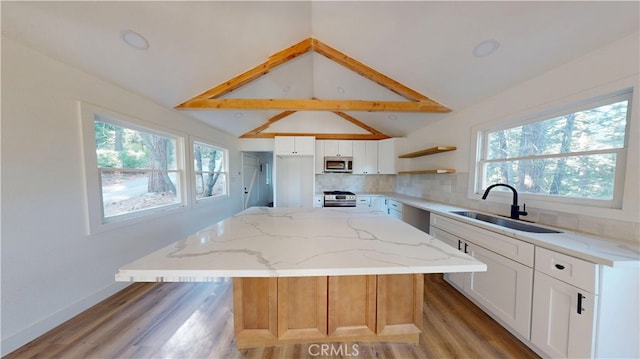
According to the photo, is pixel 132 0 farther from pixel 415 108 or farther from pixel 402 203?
pixel 402 203

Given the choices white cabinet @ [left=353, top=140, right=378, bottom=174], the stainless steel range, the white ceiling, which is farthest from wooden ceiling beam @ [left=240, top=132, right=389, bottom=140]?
the white ceiling

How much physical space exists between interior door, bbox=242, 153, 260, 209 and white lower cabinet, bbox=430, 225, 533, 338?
470cm

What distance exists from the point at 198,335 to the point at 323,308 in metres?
1.08

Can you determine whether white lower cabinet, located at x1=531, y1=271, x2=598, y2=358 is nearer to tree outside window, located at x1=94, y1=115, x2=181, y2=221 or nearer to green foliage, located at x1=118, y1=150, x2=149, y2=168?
tree outside window, located at x1=94, y1=115, x2=181, y2=221

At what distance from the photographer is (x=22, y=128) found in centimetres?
148

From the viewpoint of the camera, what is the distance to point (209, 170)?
4004mm

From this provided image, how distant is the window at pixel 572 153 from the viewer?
1.41 metres

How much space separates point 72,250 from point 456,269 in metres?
2.93

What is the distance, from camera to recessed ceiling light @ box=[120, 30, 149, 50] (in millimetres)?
1682

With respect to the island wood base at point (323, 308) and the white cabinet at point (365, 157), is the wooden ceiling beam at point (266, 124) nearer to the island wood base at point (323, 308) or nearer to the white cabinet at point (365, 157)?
the white cabinet at point (365, 157)

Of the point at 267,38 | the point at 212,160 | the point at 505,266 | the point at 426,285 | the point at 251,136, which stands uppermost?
the point at 267,38

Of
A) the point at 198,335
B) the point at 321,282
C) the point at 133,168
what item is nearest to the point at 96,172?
the point at 133,168

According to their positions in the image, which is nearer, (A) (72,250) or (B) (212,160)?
(A) (72,250)

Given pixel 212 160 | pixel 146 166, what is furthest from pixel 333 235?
pixel 212 160
